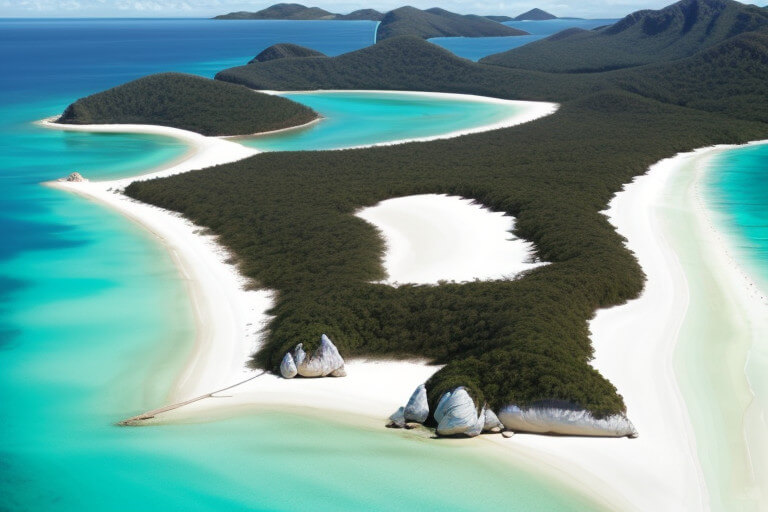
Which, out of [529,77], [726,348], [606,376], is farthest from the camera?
[529,77]

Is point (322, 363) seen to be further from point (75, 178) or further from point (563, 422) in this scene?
point (75, 178)

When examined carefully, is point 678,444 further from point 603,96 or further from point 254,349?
point 603,96

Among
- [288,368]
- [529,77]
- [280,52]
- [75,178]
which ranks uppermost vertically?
[280,52]

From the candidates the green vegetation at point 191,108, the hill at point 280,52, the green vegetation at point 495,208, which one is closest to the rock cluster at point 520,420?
the green vegetation at point 495,208

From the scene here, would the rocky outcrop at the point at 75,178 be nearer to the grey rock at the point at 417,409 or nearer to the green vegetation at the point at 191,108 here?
the green vegetation at the point at 191,108

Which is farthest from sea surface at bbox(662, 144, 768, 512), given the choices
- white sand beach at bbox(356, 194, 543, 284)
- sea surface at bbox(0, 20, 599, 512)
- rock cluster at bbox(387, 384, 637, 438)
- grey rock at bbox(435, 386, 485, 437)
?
white sand beach at bbox(356, 194, 543, 284)

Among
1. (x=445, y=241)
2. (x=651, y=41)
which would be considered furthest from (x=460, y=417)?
(x=651, y=41)
